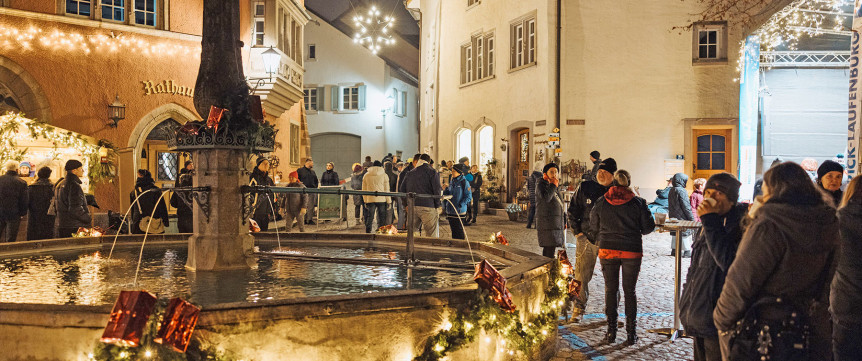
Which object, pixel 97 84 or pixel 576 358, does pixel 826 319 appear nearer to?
pixel 576 358

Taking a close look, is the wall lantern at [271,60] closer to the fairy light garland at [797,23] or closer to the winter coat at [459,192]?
the winter coat at [459,192]

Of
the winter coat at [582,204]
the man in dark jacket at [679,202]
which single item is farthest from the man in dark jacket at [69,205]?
the man in dark jacket at [679,202]

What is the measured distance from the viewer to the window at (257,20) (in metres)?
22.2

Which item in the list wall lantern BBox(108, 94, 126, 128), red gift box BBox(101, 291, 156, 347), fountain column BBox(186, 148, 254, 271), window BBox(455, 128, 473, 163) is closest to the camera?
red gift box BBox(101, 291, 156, 347)

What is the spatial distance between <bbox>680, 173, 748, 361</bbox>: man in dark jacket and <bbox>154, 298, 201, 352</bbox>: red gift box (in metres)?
3.02

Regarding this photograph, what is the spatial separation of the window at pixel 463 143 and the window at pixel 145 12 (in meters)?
13.6

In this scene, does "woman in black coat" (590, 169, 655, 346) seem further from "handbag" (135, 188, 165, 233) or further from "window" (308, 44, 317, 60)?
"window" (308, 44, 317, 60)

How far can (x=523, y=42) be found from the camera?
79.7 ft

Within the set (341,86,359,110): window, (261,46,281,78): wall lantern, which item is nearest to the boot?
(261,46,281,78): wall lantern

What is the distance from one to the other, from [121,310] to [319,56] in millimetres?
41252

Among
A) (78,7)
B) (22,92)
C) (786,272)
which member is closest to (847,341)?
(786,272)

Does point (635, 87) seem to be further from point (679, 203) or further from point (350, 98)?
point (350, 98)

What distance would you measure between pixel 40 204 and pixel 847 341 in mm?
11019

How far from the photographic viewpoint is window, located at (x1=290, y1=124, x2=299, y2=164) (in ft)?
91.5
